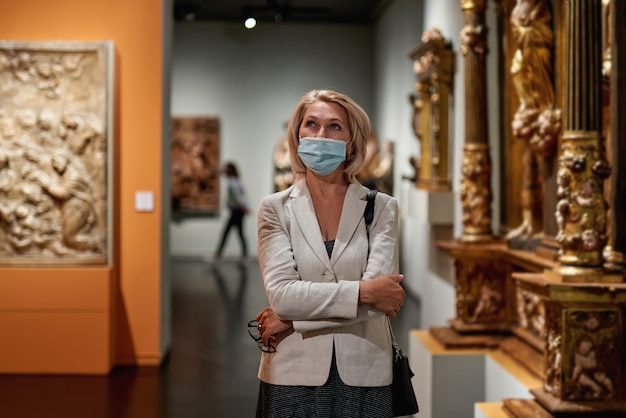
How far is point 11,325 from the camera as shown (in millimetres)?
7203

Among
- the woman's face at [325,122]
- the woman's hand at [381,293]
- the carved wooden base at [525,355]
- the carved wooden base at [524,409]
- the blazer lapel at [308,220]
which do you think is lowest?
the carved wooden base at [524,409]

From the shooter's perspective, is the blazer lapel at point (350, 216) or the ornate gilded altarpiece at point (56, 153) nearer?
the blazer lapel at point (350, 216)

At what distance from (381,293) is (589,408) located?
77.3 inches

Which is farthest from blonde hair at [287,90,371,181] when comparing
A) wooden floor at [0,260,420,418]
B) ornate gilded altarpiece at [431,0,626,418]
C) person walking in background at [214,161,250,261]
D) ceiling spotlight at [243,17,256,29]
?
person walking in background at [214,161,250,261]

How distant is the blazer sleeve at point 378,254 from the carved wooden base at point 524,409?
5.95ft

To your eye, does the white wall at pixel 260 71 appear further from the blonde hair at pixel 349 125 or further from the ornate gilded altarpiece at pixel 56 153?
the blonde hair at pixel 349 125

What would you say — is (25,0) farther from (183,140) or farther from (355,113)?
(183,140)

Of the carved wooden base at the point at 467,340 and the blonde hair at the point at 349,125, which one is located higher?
the blonde hair at the point at 349,125

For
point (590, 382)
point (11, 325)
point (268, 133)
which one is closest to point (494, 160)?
point (590, 382)

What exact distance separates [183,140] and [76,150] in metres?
10.9

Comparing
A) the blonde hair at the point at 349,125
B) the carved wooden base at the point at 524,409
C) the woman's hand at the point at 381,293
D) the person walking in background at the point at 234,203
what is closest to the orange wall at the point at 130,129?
the carved wooden base at the point at 524,409

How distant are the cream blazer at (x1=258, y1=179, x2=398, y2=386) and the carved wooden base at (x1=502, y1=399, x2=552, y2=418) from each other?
174 centimetres

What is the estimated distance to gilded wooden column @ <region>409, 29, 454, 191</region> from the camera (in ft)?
28.1

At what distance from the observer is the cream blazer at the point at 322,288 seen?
2662mm
